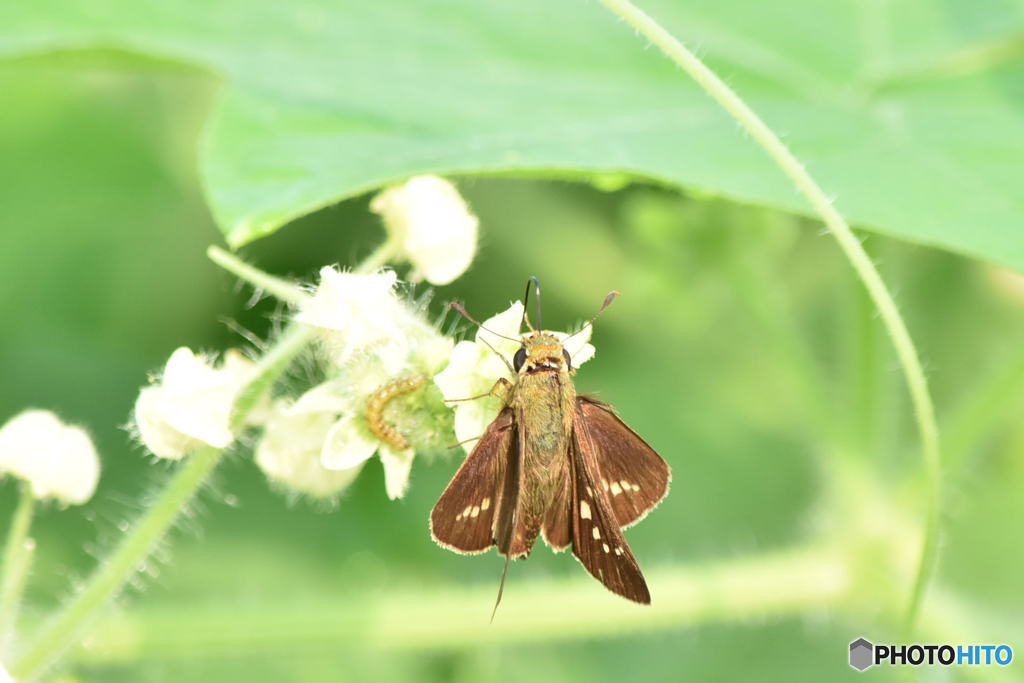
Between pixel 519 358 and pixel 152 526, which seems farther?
pixel 152 526

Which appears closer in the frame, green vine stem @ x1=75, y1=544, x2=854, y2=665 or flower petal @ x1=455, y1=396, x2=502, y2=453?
flower petal @ x1=455, y1=396, x2=502, y2=453

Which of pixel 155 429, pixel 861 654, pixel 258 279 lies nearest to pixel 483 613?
pixel 861 654

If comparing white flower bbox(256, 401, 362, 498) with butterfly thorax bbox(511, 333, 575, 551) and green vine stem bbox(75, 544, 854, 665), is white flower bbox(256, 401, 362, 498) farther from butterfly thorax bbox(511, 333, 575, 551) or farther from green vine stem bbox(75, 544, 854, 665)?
green vine stem bbox(75, 544, 854, 665)

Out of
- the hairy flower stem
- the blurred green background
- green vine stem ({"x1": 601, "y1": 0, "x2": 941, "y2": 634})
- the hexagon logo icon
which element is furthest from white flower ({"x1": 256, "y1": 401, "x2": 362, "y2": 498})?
the hexagon logo icon

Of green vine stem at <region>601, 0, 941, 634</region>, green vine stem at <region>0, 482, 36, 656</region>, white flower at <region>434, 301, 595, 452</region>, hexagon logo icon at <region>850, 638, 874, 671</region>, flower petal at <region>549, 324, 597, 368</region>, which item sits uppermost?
hexagon logo icon at <region>850, 638, 874, 671</region>

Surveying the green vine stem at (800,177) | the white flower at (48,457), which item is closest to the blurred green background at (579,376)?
the white flower at (48,457)

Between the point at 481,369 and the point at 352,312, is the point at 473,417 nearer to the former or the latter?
the point at 481,369

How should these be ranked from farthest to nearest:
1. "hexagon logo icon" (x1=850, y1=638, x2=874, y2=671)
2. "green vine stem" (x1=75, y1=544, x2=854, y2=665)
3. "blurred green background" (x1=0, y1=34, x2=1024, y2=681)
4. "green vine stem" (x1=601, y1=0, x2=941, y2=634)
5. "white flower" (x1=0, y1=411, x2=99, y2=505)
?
"blurred green background" (x1=0, y1=34, x2=1024, y2=681), "hexagon logo icon" (x1=850, y1=638, x2=874, y2=671), "green vine stem" (x1=75, y1=544, x2=854, y2=665), "white flower" (x1=0, y1=411, x2=99, y2=505), "green vine stem" (x1=601, y1=0, x2=941, y2=634)

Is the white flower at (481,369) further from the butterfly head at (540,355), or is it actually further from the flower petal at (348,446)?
the flower petal at (348,446)
